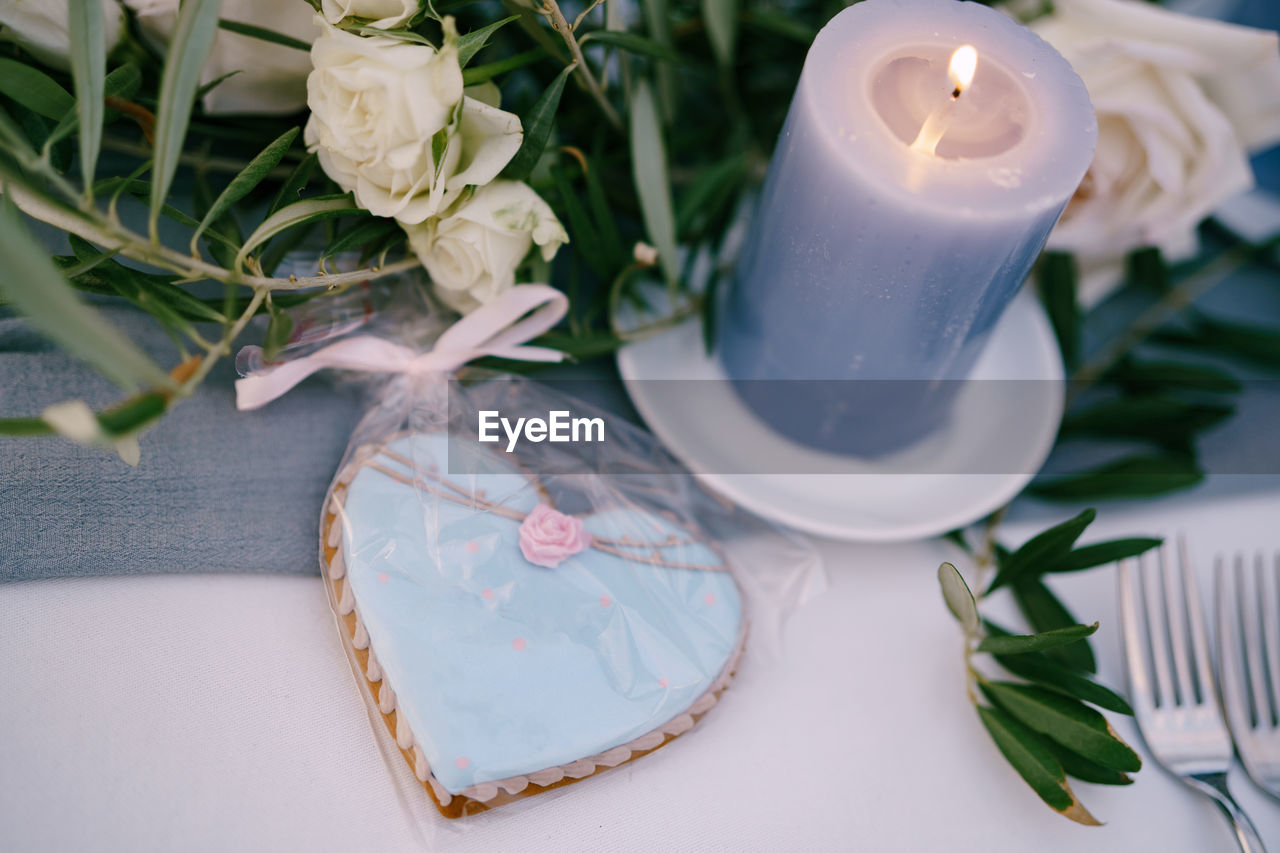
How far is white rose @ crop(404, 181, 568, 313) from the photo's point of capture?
47 centimetres

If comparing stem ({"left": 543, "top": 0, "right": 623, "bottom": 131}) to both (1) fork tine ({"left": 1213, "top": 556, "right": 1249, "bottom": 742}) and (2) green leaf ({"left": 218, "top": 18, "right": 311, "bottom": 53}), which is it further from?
(1) fork tine ({"left": 1213, "top": 556, "right": 1249, "bottom": 742})

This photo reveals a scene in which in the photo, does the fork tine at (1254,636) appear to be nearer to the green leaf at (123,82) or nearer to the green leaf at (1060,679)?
the green leaf at (1060,679)

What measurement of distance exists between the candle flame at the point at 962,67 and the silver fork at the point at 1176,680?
361 millimetres

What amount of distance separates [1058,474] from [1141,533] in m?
0.07

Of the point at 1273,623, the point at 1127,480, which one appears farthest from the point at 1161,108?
the point at 1273,623

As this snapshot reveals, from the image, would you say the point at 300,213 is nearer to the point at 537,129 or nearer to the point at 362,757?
the point at 537,129

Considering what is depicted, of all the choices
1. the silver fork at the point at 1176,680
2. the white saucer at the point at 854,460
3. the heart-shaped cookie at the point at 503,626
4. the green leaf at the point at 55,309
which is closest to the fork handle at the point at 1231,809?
the silver fork at the point at 1176,680

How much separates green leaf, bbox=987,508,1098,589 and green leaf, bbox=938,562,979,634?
2.3 inches

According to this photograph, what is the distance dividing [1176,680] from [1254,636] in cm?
7

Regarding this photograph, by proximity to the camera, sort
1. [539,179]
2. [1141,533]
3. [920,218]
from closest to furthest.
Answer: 1. [920,218]
2. [539,179]
3. [1141,533]

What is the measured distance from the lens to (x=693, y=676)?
19.1 inches

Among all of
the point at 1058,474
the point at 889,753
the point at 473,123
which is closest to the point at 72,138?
the point at 473,123

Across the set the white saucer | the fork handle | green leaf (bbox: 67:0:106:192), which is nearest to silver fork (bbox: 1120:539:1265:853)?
the fork handle

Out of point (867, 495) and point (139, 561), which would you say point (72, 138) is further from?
point (867, 495)
